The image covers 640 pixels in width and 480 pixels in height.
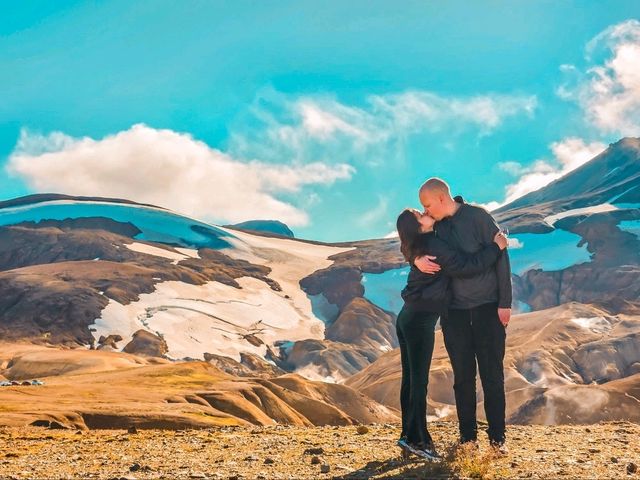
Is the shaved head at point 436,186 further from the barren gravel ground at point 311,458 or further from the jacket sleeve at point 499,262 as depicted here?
the barren gravel ground at point 311,458

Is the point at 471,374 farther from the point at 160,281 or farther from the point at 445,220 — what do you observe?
the point at 160,281

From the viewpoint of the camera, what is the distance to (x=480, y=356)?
32.3 ft

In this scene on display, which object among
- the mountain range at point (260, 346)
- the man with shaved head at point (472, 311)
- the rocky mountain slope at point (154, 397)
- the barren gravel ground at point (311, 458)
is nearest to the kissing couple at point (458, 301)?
the man with shaved head at point (472, 311)

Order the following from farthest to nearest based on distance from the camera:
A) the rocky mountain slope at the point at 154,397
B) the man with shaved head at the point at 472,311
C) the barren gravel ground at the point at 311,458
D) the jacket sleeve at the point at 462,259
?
the rocky mountain slope at the point at 154,397
the man with shaved head at the point at 472,311
the jacket sleeve at the point at 462,259
the barren gravel ground at the point at 311,458

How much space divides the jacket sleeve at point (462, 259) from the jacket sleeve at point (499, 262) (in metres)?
0.15

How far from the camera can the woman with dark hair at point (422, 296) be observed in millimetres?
9641

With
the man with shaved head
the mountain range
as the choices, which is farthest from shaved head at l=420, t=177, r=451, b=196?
the mountain range

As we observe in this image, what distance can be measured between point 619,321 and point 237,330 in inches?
2822

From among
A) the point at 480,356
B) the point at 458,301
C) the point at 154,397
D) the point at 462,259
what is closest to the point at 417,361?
the point at 480,356

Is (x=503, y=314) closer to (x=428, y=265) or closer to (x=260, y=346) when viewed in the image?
(x=428, y=265)

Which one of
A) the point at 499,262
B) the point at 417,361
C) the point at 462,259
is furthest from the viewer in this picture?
the point at 417,361

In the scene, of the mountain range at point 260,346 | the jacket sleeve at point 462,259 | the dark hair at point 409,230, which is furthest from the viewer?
the mountain range at point 260,346

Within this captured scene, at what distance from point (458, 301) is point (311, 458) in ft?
9.21

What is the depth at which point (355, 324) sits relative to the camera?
17450cm
